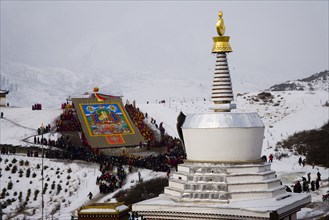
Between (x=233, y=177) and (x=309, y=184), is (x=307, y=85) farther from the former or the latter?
(x=233, y=177)

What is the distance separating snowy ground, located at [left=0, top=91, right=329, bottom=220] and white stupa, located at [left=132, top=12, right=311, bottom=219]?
575 centimetres

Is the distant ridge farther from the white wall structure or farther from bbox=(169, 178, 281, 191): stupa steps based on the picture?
bbox=(169, 178, 281, 191): stupa steps

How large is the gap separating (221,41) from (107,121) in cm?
2286

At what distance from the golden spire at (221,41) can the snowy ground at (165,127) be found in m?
7.46

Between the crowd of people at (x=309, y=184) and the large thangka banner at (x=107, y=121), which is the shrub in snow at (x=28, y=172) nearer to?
the large thangka banner at (x=107, y=121)

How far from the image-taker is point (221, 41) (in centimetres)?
1711

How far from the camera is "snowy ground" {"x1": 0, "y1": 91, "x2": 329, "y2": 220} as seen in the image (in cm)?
2694

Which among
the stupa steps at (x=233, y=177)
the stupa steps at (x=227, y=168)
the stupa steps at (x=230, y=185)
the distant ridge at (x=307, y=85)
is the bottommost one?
the stupa steps at (x=230, y=185)

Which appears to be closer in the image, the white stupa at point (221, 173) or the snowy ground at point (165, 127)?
the white stupa at point (221, 173)

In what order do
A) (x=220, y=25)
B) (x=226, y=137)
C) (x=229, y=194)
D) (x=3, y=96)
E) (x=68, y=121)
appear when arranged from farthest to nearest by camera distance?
(x=3, y=96) < (x=68, y=121) < (x=220, y=25) < (x=226, y=137) < (x=229, y=194)

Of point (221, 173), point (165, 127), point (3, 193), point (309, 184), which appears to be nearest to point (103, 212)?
point (221, 173)

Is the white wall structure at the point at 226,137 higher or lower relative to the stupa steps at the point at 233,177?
higher

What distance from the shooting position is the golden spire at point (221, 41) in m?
17.0

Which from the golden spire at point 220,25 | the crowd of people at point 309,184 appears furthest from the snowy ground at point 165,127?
the golden spire at point 220,25
